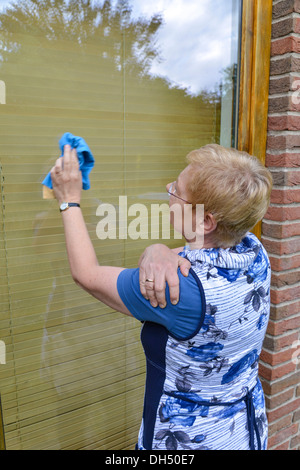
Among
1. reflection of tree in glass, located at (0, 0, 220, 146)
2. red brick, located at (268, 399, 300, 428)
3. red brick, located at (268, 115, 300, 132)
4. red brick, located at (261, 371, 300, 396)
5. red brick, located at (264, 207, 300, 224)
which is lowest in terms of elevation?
red brick, located at (268, 399, 300, 428)

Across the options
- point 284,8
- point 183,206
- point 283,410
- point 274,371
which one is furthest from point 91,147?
point 283,410

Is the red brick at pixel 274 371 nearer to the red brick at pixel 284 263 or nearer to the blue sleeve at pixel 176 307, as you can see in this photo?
the red brick at pixel 284 263

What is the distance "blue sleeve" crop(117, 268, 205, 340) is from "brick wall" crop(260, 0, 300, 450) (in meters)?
1.21

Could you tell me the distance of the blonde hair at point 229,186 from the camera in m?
1.22

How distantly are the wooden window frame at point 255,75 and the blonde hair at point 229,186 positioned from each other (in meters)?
0.98

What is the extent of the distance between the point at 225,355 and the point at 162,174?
3.66 ft

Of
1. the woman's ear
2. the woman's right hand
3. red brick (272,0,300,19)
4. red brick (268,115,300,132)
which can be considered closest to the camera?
the woman's right hand

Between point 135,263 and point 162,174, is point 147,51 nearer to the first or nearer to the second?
point 162,174

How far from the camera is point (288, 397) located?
2.48 metres

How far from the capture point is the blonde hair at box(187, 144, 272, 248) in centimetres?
122

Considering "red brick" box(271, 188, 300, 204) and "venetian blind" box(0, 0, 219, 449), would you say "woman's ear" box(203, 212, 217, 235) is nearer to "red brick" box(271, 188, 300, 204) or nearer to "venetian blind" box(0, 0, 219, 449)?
"venetian blind" box(0, 0, 219, 449)

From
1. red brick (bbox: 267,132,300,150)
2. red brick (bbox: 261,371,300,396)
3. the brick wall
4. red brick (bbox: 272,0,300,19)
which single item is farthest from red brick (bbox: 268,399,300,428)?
red brick (bbox: 272,0,300,19)

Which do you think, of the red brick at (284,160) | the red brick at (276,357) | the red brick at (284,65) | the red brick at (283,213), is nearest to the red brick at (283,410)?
the red brick at (276,357)

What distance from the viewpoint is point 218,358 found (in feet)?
4.26
